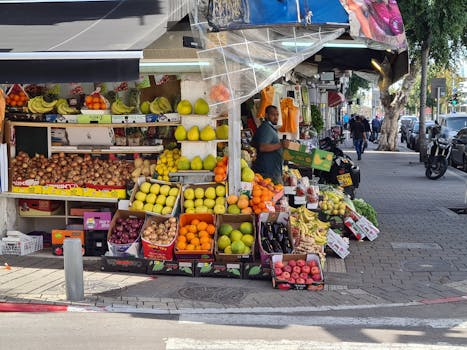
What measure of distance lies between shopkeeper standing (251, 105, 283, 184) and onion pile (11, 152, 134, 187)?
2031mm

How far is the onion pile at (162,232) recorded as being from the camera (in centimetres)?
909

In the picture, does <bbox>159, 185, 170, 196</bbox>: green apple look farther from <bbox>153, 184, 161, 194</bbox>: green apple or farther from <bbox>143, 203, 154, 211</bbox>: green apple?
<bbox>143, 203, 154, 211</bbox>: green apple

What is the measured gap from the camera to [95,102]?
10.1 meters

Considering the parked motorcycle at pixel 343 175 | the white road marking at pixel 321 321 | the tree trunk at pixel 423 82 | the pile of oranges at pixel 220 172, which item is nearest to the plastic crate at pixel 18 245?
the pile of oranges at pixel 220 172

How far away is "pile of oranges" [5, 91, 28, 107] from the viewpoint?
10383 millimetres

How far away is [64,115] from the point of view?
10227mm

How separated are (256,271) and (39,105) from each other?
418 cm

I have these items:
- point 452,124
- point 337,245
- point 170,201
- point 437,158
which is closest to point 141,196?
point 170,201

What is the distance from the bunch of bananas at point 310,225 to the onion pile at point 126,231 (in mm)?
2142

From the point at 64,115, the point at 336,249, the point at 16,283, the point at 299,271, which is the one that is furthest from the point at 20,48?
the point at 336,249

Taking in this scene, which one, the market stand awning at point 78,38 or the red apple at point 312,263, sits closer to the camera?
the market stand awning at point 78,38

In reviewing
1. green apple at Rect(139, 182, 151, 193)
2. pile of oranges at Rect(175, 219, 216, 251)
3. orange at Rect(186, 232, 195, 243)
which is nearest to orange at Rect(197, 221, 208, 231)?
pile of oranges at Rect(175, 219, 216, 251)

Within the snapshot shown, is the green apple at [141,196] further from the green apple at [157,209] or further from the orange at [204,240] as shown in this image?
the orange at [204,240]

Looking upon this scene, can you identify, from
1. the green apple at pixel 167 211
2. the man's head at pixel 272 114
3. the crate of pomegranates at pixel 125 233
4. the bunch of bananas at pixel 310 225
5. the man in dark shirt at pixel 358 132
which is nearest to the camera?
the crate of pomegranates at pixel 125 233
